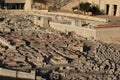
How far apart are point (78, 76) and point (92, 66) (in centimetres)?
246

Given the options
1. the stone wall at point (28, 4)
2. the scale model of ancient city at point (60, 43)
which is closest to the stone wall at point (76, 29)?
the scale model of ancient city at point (60, 43)

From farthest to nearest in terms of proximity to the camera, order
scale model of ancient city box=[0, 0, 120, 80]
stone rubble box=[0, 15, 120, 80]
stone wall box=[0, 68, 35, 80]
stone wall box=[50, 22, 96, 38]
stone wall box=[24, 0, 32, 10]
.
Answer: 1. stone wall box=[24, 0, 32, 10]
2. stone wall box=[50, 22, 96, 38]
3. stone rubble box=[0, 15, 120, 80]
4. scale model of ancient city box=[0, 0, 120, 80]
5. stone wall box=[0, 68, 35, 80]

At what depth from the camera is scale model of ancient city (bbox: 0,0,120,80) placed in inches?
931

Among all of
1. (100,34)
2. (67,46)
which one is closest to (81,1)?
(100,34)

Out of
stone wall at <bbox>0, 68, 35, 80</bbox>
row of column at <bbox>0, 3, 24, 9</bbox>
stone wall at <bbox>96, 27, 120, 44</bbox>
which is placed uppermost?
row of column at <bbox>0, 3, 24, 9</bbox>

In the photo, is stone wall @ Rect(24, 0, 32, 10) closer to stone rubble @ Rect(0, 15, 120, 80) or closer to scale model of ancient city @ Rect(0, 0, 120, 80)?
scale model of ancient city @ Rect(0, 0, 120, 80)

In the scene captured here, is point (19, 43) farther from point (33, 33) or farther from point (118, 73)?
point (118, 73)

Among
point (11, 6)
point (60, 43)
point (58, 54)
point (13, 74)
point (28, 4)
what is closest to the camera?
point (13, 74)

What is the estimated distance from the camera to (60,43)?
30.7 meters

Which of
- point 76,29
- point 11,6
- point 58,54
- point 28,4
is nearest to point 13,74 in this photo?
point 58,54

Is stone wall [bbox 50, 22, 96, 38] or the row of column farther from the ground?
the row of column

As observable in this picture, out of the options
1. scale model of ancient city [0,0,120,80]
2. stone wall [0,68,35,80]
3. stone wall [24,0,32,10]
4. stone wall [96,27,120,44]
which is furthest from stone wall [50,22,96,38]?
stone wall [0,68,35,80]

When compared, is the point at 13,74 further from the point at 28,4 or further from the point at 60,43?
the point at 28,4

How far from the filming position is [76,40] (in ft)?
107
